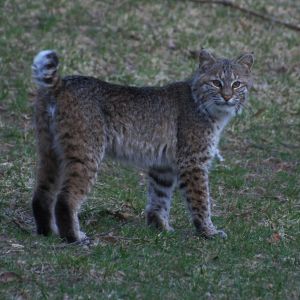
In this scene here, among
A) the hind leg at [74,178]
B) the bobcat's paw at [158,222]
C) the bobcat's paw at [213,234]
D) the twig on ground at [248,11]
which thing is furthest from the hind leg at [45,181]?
the twig on ground at [248,11]

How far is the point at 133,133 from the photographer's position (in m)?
7.78

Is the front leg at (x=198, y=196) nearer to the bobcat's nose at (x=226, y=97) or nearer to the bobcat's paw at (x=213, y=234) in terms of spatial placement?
the bobcat's paw at (x=213, y=234)

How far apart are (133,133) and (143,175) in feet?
6.91

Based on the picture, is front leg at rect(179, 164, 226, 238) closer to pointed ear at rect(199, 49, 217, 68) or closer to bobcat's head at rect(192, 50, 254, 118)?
bobcat's head at rect(192, 50, 254, 118)

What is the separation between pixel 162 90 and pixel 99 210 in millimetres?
1226

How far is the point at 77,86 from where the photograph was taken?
7426 millimetres

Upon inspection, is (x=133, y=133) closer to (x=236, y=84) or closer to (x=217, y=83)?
(x=217, y=83)

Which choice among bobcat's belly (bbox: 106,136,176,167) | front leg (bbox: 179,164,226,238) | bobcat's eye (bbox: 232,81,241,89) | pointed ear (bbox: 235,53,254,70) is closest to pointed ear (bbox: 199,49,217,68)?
pointed ear (bbox: 235,53,254,70)

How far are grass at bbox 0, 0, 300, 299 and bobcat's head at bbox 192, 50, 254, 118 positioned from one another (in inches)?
41.9

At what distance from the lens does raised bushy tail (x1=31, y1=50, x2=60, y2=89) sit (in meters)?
7.16

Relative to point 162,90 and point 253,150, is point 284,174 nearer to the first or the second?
point 253,150

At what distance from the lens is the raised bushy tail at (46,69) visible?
7160mm

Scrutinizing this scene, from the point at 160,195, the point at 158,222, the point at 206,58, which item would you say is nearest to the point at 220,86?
the point at 206,58

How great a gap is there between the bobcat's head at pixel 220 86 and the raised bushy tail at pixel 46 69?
1392mm
